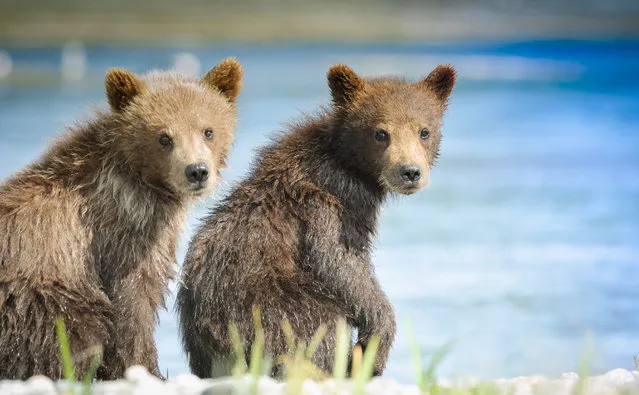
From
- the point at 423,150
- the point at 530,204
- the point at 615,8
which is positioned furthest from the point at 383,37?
the point at 423,150

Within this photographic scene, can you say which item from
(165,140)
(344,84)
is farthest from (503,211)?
(165,140)

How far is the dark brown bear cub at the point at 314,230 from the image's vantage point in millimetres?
7270

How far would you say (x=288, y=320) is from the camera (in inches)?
285

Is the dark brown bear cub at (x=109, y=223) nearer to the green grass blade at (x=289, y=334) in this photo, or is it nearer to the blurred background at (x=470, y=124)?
the blurred background at (x=470, y=124)

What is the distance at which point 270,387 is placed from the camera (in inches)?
234

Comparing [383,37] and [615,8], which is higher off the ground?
[615,8]

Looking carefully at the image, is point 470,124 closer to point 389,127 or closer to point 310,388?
point 389,127

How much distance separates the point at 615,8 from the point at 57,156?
44722mm

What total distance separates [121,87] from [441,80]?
2.14 m

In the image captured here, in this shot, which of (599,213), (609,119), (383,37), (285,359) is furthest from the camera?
(383,37)

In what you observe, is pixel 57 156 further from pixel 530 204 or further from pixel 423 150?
pixel 530 204

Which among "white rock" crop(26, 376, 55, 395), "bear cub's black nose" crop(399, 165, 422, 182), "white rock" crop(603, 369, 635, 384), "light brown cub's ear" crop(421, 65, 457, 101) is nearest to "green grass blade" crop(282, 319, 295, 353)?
"bear cub's black nose" crop(399, 165, 422, 182)

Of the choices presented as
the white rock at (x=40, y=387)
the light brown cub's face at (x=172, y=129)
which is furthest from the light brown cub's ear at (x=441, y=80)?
the white rock at (x=40, y=387)

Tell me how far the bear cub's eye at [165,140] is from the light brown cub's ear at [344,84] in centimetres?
122
